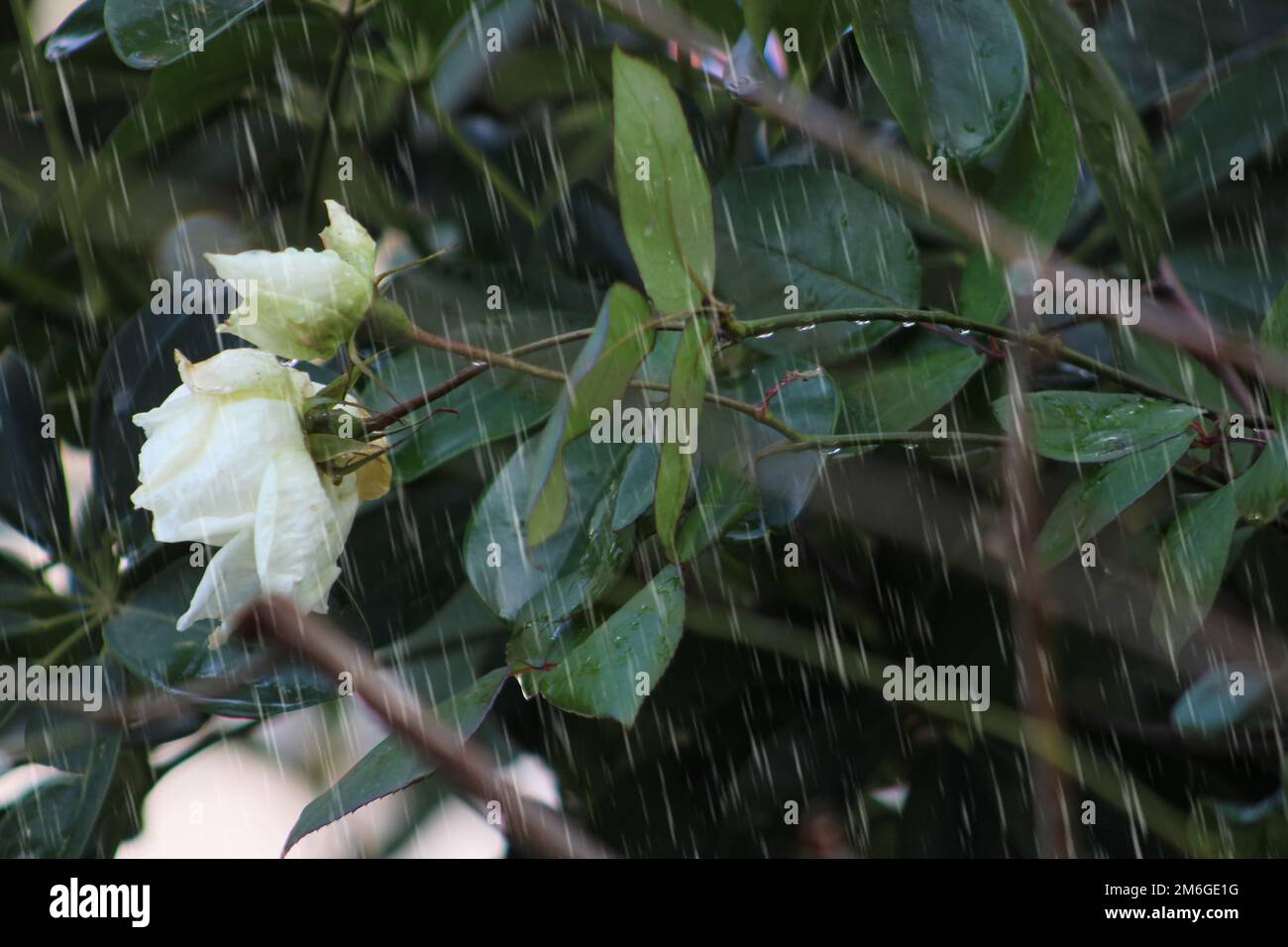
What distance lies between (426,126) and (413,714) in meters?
0.44

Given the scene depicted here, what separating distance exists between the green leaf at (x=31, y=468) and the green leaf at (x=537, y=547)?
1.09 ft

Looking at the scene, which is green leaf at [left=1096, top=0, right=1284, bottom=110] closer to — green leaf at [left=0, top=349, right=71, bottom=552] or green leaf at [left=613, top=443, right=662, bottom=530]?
green leaf at [left=613, top=443, right=662, bottom=530]

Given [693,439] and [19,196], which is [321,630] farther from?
[19,196]

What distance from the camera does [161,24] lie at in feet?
1.69

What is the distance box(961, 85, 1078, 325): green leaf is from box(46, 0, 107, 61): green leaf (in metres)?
0.48

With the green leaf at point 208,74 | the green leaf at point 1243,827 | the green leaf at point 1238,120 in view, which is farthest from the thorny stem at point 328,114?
the green leaf at point 1243,827

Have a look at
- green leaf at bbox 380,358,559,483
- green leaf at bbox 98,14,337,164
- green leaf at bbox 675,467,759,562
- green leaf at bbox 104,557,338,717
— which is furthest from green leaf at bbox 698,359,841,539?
green leaf at bbox 98,14,337,164

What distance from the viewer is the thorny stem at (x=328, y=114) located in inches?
23.7

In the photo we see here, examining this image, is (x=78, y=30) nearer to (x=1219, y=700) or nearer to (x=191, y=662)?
(x=191, y=662)

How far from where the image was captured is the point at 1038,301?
1.76ft

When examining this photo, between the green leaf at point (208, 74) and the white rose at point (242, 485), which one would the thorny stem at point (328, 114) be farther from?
the white rose at point (242, 485)

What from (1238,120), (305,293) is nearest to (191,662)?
(305,293)

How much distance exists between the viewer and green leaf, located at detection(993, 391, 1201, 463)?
1.44ft
